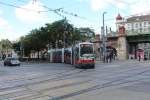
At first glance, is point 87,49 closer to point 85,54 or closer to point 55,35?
point 85,54

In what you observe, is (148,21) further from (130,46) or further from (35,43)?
(35,43)

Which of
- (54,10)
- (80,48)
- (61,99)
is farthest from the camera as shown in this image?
(80,48)

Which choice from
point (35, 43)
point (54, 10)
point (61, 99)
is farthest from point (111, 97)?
point (35, 43)

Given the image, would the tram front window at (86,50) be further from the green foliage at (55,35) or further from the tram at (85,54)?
the green foliage at (55,35)

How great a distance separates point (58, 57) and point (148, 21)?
84.1m

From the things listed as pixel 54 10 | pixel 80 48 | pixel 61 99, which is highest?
pixel 54 10

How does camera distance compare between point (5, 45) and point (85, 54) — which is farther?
point (5, 45)

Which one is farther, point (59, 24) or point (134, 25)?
point (134, 25)

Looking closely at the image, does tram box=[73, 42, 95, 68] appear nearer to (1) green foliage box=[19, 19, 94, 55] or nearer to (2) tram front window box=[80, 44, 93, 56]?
(2) tram front window box=[80, 44, 93, 56]

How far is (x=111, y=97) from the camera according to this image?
1445 cm

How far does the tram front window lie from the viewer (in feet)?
139

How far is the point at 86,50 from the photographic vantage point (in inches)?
1671

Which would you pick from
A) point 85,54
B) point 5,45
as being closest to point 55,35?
point 85,54

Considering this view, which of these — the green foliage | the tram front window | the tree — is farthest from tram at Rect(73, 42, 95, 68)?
the tree
